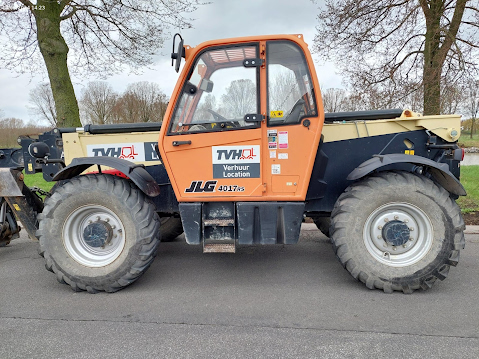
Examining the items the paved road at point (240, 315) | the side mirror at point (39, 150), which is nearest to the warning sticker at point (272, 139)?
the paved road at point (240, 315)

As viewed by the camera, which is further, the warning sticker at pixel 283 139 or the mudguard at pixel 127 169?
the mudguard at pixel 127 169

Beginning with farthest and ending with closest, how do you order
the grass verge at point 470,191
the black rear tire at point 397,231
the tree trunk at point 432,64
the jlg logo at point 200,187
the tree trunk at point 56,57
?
the tree trunk at point 432,64
the tree trunk at point 56,57
the grass verge at point 470,191
the jlg logo at point 200,187
the black rear tire at point 397,231

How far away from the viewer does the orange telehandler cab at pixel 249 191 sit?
326 centimetres

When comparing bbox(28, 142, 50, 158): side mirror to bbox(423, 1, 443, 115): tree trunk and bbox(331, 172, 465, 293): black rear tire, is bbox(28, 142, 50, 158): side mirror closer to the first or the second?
bbox(331, 172, 465, 293): black rear tire

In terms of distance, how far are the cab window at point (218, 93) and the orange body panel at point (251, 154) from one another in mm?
61

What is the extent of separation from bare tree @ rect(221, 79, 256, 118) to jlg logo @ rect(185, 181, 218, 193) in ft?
2.28

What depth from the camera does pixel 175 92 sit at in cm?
342

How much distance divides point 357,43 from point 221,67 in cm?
770

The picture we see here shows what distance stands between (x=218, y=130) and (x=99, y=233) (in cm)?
159

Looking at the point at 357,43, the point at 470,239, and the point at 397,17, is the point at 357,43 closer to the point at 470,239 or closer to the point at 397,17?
the point at 397,17

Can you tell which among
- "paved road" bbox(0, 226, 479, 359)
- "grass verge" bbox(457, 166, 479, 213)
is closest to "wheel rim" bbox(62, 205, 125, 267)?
"paved road" bbox(0, 226, 479, 359)

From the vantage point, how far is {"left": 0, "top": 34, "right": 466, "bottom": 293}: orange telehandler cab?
3.26m

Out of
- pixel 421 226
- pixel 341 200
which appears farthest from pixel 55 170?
pixel 421 226

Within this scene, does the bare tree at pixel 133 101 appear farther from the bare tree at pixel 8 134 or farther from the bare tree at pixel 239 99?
the bare tree at pixel 239 99
